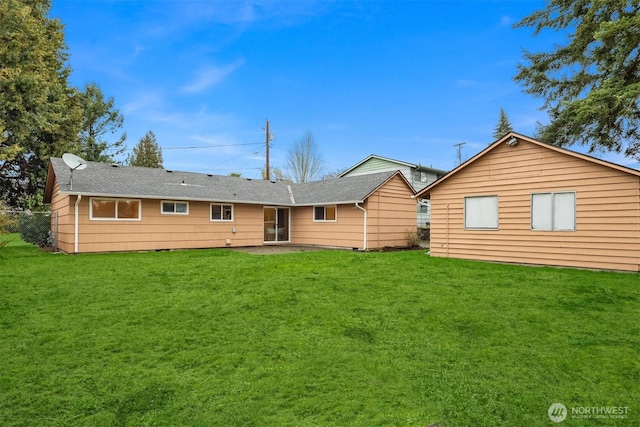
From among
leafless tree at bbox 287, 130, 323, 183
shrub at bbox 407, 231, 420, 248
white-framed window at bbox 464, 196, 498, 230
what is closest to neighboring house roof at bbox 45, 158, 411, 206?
shrub at bbox 407, 231, 420, 248

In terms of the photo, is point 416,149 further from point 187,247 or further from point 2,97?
point 2,97

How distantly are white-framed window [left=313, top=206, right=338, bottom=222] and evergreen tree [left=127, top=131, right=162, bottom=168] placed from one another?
97.1ft

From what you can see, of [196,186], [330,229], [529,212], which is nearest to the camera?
[529,212]

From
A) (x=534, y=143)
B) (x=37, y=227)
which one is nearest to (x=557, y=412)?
(x=534, y=143)

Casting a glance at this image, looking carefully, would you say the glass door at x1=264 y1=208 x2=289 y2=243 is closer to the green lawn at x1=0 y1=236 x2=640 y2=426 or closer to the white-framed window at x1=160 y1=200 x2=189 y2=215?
the white-framed window at x1=160 y1=200 x2=189 y2=215

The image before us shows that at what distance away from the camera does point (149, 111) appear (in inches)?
984

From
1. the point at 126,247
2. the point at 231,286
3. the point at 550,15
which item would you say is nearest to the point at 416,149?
the point at 550,15

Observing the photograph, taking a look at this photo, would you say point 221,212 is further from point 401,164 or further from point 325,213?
point 401,164

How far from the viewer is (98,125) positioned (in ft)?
101

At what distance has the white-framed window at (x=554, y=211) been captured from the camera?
1005 cm

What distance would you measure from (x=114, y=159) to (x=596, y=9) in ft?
113

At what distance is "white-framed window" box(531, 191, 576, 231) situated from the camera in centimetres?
1005

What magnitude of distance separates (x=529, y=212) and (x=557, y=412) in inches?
360

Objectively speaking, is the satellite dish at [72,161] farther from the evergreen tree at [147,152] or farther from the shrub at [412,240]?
the evergreen tree at [147,152]
